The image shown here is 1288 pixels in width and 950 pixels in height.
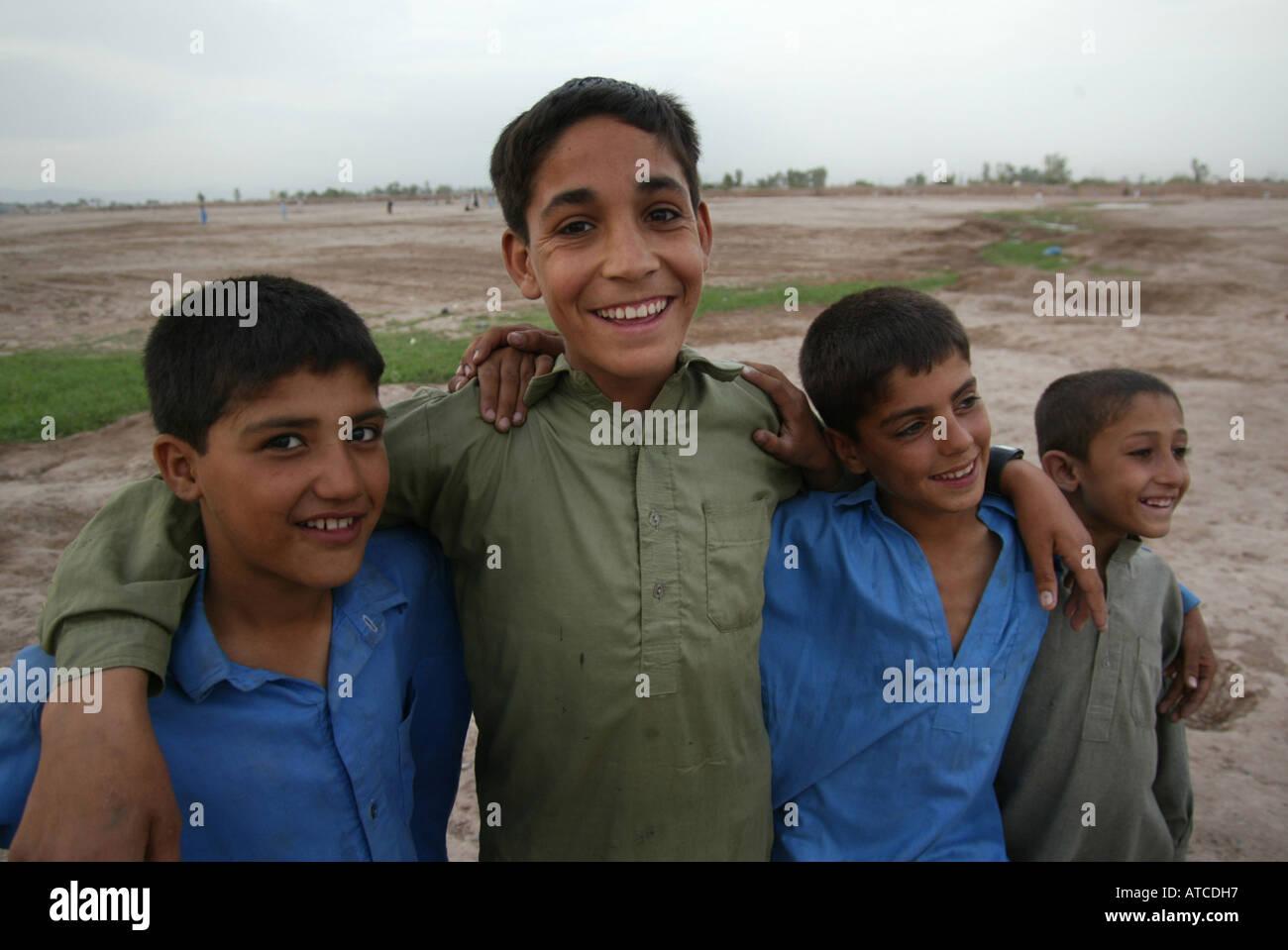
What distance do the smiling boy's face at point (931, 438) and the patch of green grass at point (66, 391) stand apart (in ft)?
24.1

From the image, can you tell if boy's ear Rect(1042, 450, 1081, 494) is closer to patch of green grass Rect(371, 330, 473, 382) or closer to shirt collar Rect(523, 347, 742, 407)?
shirt collar Rect(523, 347, 742, 407)

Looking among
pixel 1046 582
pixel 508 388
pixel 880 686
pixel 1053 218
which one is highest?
pixel 1053 218

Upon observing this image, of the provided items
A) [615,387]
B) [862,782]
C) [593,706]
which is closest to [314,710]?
[593,706]

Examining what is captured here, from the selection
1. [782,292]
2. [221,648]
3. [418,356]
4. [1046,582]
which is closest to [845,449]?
[1046,582]

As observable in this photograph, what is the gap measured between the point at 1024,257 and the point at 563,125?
1929cm

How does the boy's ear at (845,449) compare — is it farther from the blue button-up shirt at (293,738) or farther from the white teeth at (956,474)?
the blue button-up shirt at (293,738)

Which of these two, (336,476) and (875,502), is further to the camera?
(875,502)

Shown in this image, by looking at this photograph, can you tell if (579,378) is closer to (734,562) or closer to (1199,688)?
(734,562)

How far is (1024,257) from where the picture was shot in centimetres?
1838

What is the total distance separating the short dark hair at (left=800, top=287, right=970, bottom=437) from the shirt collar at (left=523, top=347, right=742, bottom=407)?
32cm

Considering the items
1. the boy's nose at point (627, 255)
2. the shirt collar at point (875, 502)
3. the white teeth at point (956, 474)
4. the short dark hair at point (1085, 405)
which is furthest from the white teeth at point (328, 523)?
the short dark hair at point (1085, 405)

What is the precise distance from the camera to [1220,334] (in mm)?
10211

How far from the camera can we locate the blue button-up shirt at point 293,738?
4.76 feet

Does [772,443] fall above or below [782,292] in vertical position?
below
